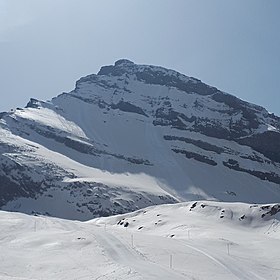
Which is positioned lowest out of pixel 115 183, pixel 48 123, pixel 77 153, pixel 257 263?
pixel 257 263

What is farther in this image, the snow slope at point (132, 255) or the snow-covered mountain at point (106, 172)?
the snow-covered mountain at point (106, 172)

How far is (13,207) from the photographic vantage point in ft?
389

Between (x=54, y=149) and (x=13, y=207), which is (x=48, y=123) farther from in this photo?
(x=13, y=207)

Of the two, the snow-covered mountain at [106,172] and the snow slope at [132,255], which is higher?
the snow-covered mountain at [106,172]

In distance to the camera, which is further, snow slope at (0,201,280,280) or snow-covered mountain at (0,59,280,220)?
snow-covered mountain at (0,59,280,220)

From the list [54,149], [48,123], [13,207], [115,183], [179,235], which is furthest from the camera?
[48,123]

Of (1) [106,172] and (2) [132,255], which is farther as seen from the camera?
(1) [106,172]

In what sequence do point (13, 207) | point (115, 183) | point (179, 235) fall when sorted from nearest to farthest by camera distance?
point (179, 235)
point (13, 207)
point (115, 183)

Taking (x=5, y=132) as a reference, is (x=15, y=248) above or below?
below

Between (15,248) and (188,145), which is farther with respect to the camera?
(188,145)

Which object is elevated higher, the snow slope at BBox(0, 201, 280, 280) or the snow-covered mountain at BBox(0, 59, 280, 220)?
the snow-covered mountain at BBox(0, 59, 280, 220)

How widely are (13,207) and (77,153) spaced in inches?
2005

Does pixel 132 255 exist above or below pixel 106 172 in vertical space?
below

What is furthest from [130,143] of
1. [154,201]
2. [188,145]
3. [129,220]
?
[129,220]
